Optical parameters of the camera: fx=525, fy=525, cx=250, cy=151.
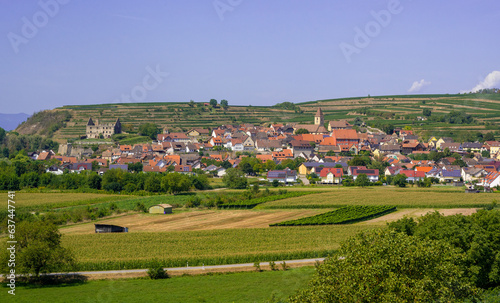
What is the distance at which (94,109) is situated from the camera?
409ft

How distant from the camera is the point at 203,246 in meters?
30.3

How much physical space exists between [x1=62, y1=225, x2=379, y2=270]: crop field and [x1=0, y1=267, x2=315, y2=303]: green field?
79.7 inches

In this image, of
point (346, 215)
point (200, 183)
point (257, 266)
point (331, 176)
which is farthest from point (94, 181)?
point (257, 266)

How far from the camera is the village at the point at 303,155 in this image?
67.1m

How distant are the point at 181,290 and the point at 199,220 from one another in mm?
17335

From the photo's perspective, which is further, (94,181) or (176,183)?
(94,181)

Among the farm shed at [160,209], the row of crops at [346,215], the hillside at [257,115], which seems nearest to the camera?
the row of crops at [346,215]

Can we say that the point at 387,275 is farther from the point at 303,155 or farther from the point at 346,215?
the point at 303,155

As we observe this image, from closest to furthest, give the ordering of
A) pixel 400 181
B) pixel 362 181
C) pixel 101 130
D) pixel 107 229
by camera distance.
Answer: pixel 107 229
pixel 362 181
pixel 400 181
pixel 101 130

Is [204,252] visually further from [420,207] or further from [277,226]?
[420,207]

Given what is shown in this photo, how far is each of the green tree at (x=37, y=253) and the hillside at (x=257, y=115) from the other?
267 feet

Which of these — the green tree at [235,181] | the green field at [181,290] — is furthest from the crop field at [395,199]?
the green field at [181,290]

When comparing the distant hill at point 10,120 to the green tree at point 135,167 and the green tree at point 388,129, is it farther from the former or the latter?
the green tree at point 388,129

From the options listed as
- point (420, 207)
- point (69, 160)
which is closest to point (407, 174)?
point (420, 207)
